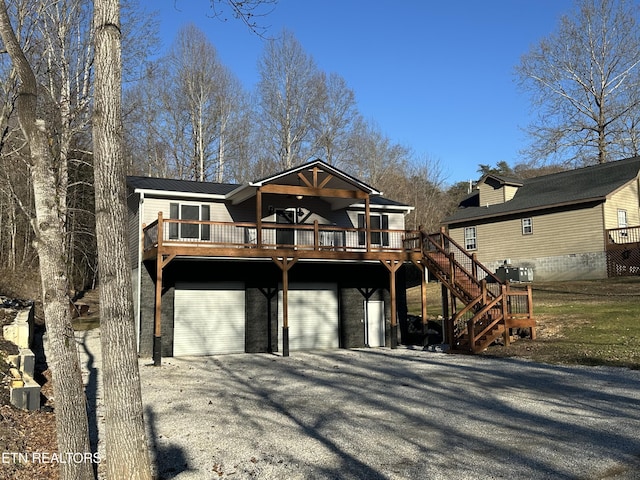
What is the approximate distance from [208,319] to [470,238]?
68.2ft

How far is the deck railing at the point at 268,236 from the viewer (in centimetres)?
1708

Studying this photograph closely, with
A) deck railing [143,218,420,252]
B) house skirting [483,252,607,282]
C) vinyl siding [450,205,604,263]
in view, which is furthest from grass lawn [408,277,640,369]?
deck railing [143,218,420,252]

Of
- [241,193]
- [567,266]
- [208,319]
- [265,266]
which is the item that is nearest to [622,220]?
[567,266]

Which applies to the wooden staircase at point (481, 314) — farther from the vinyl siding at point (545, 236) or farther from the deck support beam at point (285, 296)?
the vinyl siding at point (545, 236)

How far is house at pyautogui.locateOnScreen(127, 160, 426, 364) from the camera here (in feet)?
56.6

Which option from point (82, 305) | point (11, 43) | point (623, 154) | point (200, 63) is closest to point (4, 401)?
point (11, 43)

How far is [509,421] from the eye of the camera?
322 inches

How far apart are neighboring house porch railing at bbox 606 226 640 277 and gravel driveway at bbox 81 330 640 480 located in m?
14.7

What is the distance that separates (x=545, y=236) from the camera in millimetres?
29422

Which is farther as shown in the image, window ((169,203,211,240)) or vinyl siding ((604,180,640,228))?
vinyl siding ((604,180,640,228))

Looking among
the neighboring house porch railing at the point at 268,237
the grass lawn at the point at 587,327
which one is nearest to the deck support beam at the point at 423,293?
the neighboring house porch railing at the point at 268,237

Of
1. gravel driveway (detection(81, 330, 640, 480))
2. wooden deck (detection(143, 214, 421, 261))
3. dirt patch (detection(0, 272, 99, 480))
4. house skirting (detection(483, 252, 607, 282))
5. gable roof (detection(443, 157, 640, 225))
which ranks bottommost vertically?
gravel driveway (detection(81, 330, 640, 480))

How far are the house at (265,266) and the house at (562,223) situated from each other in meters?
12.3

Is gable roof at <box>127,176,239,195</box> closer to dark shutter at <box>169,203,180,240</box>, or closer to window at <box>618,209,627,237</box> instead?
dark shutter at <box>169,203,180,240</box>
